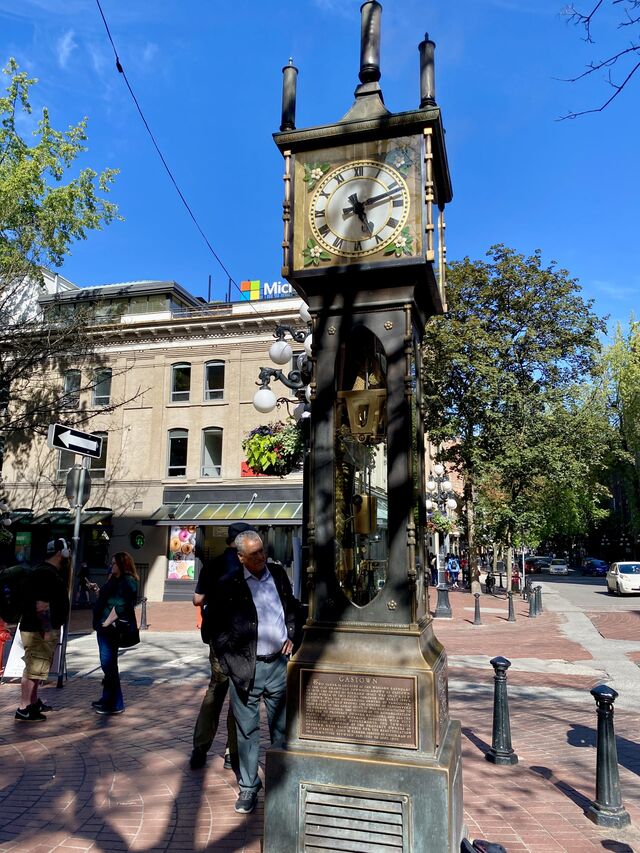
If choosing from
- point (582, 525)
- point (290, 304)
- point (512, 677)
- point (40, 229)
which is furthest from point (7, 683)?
point (582, 525)

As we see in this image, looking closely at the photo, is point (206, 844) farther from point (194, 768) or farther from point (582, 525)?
point (582, 525)

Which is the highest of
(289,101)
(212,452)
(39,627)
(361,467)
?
(212,452)

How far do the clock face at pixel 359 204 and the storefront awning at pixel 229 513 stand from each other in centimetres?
1906

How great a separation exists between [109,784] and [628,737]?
17.1 feet

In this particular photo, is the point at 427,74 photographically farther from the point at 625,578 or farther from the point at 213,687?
the point at 625,578

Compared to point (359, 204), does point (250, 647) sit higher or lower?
lower

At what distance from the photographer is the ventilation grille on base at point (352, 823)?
11.4 ft

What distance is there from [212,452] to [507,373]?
12.3m

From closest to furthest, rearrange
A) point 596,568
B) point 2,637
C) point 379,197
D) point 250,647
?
point 379,197, point 250,647, point 2,637, point 596,568

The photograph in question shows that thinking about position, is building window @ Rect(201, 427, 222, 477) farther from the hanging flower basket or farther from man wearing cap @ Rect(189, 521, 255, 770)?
man wearing cap @ Rect(189, 521, 255, 770)

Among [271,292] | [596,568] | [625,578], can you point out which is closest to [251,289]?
[271,292]

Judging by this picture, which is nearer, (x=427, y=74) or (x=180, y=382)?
(x=427, y=74)

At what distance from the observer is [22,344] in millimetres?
18781

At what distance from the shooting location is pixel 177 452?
90.7 feet
